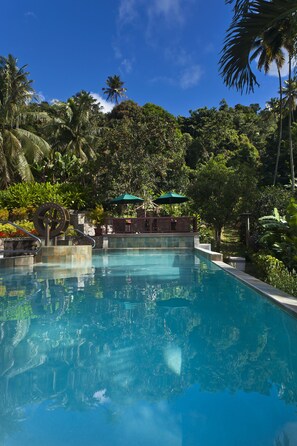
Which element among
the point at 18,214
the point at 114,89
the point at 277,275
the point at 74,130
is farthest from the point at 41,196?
the point at 114,89

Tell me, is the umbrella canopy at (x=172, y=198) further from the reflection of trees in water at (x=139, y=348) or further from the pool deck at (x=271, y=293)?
the reflection of trees in water at (x=139, y=348)

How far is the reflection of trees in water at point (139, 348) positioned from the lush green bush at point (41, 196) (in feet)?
56.3

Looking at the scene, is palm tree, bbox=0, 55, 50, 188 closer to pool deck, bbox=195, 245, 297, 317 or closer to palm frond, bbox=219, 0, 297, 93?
pool deck, bbox=195, 245, 297, 317

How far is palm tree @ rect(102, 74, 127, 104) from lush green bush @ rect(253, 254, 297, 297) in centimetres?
5509

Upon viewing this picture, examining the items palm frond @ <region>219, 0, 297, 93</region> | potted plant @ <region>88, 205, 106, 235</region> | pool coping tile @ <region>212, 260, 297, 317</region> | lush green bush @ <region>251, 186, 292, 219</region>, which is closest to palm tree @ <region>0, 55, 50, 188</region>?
potted plant @ <region>88, 205, 106, 235</region>

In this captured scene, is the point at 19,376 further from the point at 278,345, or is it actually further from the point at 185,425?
the point at 278,345

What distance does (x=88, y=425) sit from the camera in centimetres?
287

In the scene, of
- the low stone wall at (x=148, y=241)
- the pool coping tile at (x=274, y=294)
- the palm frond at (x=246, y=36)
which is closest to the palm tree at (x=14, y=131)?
the low stone wall at (x=148, y=241)

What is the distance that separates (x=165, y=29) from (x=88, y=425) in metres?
20.0

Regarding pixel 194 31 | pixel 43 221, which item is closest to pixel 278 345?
pixel 43 221

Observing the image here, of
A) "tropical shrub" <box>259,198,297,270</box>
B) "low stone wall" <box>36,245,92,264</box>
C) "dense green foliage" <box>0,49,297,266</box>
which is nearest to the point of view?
"tropical shrub" <box>259,198,297,270</box>

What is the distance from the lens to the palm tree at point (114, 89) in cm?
6022

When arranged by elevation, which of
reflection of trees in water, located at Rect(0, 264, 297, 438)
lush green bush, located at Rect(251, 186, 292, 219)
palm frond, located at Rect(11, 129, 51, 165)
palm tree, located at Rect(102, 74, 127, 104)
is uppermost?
palm tree, located at Rect(102, 74, 127, 104)

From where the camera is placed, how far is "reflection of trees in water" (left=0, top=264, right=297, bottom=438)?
3500 millimetres
